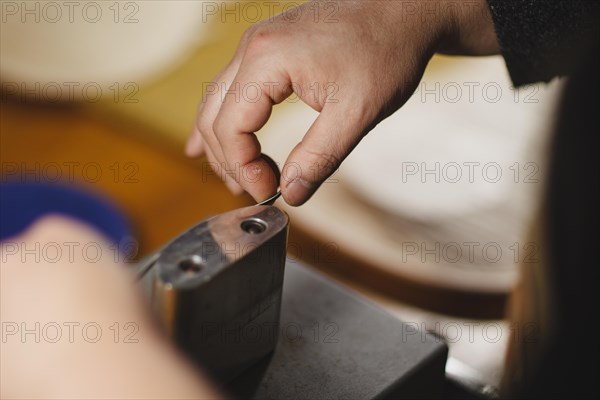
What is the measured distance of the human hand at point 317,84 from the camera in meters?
0.61

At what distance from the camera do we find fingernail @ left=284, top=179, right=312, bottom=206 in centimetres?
60

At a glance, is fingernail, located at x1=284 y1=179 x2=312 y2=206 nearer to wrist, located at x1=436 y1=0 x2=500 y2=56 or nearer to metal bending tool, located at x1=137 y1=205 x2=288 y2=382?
metal bending tool, located at x1=137 y1=205 x2=288 y2=382

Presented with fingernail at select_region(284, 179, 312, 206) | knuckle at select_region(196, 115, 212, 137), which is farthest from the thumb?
knuckle at select_region(196, 115, 212, 137)

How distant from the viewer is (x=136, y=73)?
4.50 feet

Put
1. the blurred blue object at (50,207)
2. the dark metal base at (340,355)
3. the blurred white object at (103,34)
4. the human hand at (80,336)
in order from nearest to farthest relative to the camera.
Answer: the human hand at (80,336)
the dark metal base at (340,355)
the blurred blue object at (50,207)
the blurred white object at (103,34)

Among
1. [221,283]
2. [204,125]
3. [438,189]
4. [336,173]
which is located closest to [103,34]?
[336,173]

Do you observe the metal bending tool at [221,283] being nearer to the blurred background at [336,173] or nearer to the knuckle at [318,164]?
the knuckle at [318,164]

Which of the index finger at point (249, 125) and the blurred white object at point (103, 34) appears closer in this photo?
the index finger at point (249, 125)

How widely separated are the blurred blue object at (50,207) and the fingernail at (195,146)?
0.26 metres

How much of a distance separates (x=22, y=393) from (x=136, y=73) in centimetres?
98

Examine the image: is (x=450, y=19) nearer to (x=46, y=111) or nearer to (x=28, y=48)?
(x=46, y=111)

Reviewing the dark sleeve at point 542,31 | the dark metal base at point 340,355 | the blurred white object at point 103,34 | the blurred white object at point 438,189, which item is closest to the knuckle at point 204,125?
Answer: the dark metal base at point 340,355

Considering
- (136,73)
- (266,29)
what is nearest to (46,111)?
(136,73)

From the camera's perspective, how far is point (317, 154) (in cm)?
60
